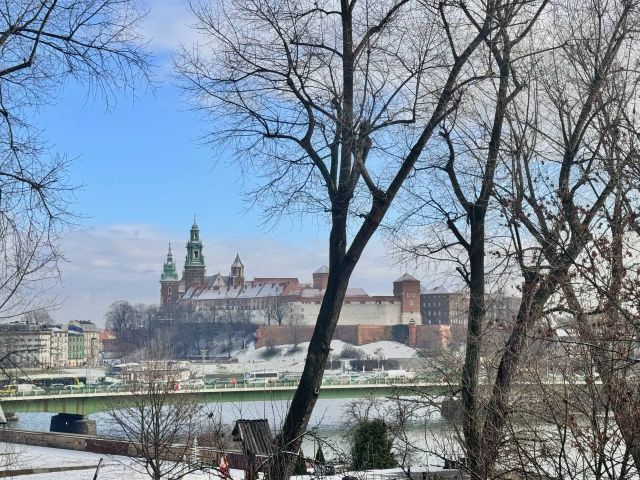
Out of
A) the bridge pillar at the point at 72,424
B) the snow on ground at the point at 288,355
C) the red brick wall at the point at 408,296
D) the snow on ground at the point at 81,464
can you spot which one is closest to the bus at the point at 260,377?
the bridge pillar at the point at 72,424

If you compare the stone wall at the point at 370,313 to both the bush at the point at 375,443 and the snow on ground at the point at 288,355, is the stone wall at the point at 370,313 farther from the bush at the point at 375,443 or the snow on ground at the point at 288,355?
the bush at the point at 375,443

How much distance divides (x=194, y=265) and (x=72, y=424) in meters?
134

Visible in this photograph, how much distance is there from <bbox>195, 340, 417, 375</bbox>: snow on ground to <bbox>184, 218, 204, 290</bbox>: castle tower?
4432cm

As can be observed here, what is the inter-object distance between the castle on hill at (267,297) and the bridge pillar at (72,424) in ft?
251

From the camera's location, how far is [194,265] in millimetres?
189750

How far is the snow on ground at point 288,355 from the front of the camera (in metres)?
129

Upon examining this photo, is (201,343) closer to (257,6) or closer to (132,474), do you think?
(132,474)

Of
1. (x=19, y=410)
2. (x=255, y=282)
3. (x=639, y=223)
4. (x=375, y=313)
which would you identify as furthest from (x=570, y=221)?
(x=255, y=282)

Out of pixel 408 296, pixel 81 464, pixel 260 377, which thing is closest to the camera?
pixel 81 464

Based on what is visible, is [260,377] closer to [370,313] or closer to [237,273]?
[370,313]

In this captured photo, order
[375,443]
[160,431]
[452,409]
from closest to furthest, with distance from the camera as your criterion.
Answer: [452,409]
[375,443]
[160,431]

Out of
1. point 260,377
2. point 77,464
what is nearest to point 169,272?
point 260,377

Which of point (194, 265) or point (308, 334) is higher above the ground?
point (194, 265)

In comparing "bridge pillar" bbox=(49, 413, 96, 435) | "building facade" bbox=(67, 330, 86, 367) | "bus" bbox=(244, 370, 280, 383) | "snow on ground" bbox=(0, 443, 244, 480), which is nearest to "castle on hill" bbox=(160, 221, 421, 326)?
"building facade" bbox=(67, 330, 86, 367)
